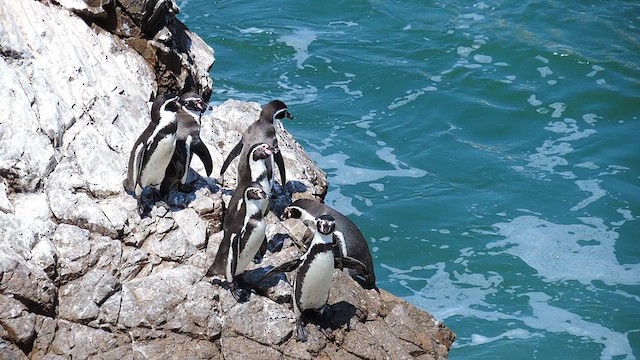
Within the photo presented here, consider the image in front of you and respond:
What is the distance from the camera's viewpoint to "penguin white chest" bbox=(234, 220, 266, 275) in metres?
7.11

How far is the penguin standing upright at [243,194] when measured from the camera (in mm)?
7109

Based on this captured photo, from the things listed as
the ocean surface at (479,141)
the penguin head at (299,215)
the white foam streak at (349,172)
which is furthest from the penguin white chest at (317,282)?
the white foam streak at (349,172)

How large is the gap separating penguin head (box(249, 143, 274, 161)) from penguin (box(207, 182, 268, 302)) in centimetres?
56

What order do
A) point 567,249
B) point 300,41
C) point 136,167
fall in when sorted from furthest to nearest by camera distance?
1. point 300,41
2. point 567,249
3. point 136,167

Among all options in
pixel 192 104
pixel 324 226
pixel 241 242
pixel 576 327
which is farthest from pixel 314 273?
pixel 576 327

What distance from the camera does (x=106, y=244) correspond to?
22.9ft

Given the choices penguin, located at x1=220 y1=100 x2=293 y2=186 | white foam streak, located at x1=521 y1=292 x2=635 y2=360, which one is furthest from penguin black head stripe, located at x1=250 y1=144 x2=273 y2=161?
white foam streak, located at x1=521 y1=292 x2=635 y2=360

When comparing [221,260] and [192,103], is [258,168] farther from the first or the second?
[221,260]

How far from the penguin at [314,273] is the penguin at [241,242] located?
0.84 feet

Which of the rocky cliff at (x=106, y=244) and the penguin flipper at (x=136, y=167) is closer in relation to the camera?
the rocky cliff at (x=106, y=244)

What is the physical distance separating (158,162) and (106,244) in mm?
852

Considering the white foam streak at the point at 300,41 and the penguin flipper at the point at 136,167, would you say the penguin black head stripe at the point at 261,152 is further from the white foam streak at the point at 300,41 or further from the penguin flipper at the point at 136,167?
the white foam streak at the point at 300,41

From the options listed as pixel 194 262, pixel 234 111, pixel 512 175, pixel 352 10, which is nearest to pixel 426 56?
pixel 352 10

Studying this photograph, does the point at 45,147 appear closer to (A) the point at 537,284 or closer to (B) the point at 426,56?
(A) the point at 537,284
